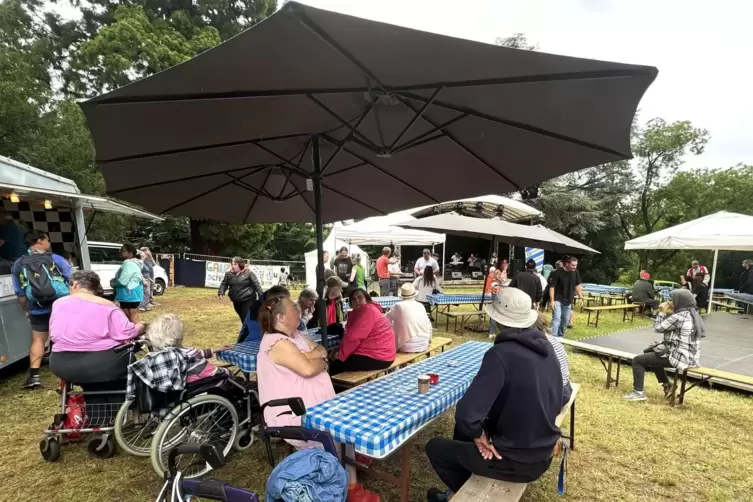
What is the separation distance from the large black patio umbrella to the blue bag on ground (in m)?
1.70

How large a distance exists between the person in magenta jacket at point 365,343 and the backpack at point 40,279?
3307mm

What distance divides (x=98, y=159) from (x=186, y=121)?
78 centimetres

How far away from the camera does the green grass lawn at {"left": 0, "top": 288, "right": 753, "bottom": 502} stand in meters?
2.72

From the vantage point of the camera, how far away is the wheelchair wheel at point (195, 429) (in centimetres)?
263

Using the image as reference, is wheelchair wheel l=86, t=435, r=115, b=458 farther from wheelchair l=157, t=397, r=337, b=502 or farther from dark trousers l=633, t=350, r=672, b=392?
dark trousers l=633, t=350, r=672, b=392

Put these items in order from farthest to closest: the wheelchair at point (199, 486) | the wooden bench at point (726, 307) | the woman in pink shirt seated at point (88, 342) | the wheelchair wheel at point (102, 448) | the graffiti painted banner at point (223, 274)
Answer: the graffiti painted banner at point (223, 274), the wooden bench at point (726, 307), the wheelchair wheel at point (102, 448), the woman in pink shirt seated at point (88, 342), the wheelchair at point (199, 486)

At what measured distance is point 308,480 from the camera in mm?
1548

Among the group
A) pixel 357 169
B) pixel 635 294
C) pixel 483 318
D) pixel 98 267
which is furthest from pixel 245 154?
pixel 635 294

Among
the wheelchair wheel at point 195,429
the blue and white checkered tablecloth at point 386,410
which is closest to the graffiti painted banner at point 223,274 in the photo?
the wheelchair wheel at point 195,429

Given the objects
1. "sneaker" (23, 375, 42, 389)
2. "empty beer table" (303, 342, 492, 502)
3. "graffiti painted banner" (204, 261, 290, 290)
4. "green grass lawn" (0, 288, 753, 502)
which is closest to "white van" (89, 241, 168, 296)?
"graffiti painted banner" (204, 261, 290, 290)

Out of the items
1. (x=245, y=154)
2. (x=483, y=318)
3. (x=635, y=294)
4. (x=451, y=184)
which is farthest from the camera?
(x=635, y=294)

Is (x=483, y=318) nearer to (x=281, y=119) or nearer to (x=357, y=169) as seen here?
(x=357, y=169)

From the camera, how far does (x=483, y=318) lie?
9172 mm

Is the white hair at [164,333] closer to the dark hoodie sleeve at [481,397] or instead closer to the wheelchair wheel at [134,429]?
the wheelchair wheel at [134,429]
